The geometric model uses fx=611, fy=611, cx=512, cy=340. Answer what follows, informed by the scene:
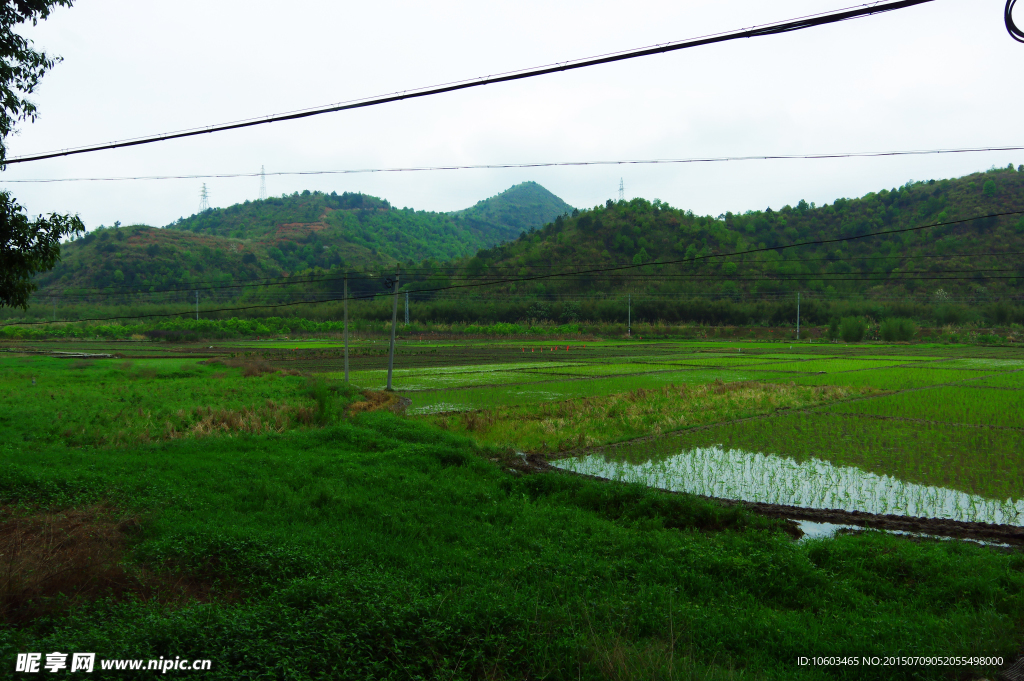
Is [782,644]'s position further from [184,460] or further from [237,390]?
[237,390]

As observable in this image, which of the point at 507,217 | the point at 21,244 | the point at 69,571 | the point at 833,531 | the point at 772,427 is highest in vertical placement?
the point at 507,217

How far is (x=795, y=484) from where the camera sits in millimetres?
11258

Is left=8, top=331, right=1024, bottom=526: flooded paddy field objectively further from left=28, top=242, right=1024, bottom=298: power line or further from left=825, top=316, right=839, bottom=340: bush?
left=28, top=242, right=1024, bottom=298: power line

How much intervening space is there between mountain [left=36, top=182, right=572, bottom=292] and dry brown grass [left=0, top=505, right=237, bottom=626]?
6060 cm

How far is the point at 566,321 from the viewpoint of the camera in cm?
8525

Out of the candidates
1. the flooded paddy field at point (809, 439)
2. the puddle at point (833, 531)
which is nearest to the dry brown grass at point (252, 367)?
the flooded paddy field at point (809, 439)

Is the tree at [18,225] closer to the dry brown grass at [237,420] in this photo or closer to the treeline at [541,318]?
the dry brown grass at [237,420]

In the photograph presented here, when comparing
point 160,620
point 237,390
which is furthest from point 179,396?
point 160,620

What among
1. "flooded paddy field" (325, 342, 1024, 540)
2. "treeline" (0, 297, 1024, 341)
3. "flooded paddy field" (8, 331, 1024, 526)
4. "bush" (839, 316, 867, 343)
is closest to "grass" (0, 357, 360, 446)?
"flooded paddy field" (8, 331, 1024, 526)

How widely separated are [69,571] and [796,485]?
10842 millimetres

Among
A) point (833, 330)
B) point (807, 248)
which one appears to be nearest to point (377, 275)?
point (833, 330)

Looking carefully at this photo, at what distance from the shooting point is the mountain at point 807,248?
7569 cm

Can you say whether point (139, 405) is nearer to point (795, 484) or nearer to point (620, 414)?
point (620, 414)

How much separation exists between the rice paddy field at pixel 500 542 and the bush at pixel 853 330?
5489 cm
